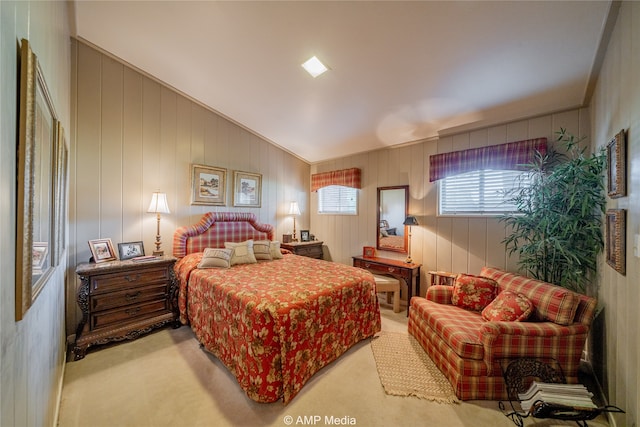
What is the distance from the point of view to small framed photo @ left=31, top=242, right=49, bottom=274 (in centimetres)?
92

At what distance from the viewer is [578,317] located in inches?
73.8

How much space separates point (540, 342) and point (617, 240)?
0.87m

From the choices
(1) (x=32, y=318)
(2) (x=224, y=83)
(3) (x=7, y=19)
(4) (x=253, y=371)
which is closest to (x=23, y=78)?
(3) (x=7, y=19)

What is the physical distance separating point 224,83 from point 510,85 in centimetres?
317

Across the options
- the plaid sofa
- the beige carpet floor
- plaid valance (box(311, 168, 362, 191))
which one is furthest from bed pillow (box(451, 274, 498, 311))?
plaid valance (box(311, 168, 362, 191))

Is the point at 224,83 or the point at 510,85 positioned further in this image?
the point at 224,83

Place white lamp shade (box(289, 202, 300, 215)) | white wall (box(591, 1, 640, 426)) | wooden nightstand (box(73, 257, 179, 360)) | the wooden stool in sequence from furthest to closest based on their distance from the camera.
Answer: white lamp shade (box(289, 202, 300, 215)), the wooden stool, wooden nightstand (box(73, 257, 179, 360)), white wall (box(591, 1, 640, 426))

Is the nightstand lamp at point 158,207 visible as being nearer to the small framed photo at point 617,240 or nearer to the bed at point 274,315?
the bed at point 274,315

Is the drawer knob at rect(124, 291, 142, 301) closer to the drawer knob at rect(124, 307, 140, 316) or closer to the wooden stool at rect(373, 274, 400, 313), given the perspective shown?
the drawer knob at rect(124, 307, 140, 316)

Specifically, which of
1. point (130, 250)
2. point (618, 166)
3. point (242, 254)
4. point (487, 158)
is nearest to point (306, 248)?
point (242, 254)

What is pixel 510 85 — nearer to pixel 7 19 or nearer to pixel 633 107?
pixel 633 107

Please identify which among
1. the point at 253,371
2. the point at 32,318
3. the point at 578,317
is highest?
the point at 32,318

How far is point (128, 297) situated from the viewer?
8.43 ft

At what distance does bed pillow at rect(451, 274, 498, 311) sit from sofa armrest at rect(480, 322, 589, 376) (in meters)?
0.66
